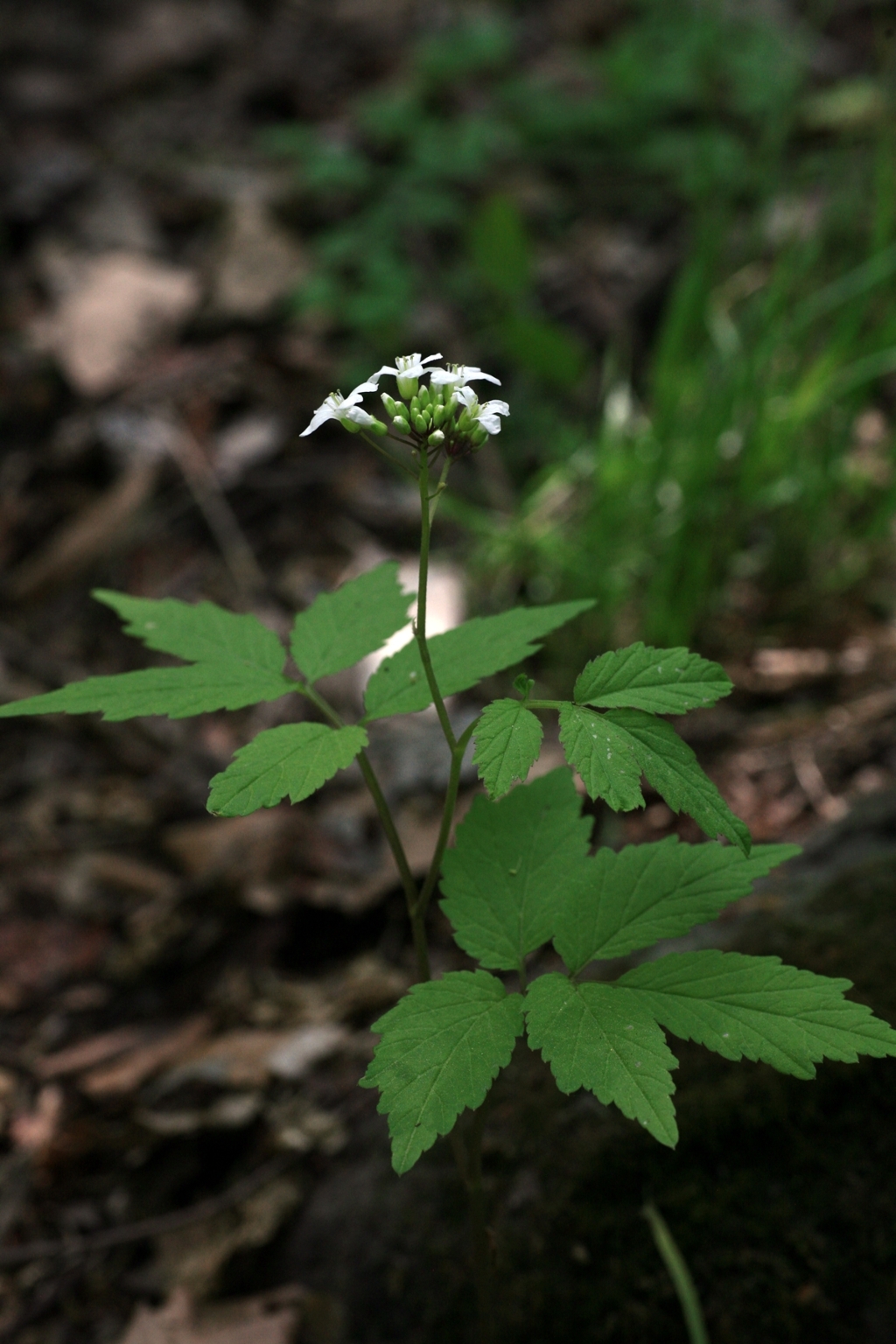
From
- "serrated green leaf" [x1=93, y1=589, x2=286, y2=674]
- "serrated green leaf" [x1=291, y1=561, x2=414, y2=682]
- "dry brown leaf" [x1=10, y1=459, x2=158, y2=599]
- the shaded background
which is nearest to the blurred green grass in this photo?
the shaded background

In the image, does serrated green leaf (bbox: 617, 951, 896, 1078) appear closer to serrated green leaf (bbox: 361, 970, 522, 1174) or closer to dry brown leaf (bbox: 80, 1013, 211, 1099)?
serrated green leaf (bbox: 361, 970, 522, 1174)

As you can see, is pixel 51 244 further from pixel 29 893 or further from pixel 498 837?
pixel 498 837

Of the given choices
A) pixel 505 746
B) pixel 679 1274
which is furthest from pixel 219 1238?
pixel 505 746

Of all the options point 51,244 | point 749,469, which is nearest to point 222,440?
point 51,244

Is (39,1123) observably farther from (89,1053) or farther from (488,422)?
(488,422)

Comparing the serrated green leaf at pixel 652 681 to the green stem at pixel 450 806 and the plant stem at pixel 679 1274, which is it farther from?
the plant stem at pixel 679 1274

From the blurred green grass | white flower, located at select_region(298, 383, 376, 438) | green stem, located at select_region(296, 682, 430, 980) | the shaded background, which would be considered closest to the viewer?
white flower, located at select_region(298, 383, 376, 438)

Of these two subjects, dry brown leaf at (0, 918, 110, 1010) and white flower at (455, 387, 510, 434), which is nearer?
white flower at (455, 387, 510, 434)
